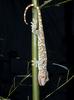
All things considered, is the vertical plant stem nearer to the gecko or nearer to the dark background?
the gecko

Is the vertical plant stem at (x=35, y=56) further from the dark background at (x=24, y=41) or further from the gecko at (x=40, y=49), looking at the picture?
the dark background at (x=24, y=41)

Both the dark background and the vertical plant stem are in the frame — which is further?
the dark background

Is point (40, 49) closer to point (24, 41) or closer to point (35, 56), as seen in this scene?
point (35, 56)

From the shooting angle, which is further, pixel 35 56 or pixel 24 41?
pixel 24 41

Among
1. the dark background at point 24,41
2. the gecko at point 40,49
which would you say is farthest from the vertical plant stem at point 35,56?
the dark background at point 24,41

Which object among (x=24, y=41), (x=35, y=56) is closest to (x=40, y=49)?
(x=35, y=56)

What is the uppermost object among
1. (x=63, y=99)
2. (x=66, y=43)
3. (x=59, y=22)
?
(x=59, y=22)

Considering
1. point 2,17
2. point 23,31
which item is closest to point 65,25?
point 23,31

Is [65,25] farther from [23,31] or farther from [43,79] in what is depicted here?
[43,79]

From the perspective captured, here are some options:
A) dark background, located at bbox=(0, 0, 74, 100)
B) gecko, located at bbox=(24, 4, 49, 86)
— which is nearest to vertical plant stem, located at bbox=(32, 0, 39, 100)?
gecko, located at bbox=(24, 4, 49, 86)
